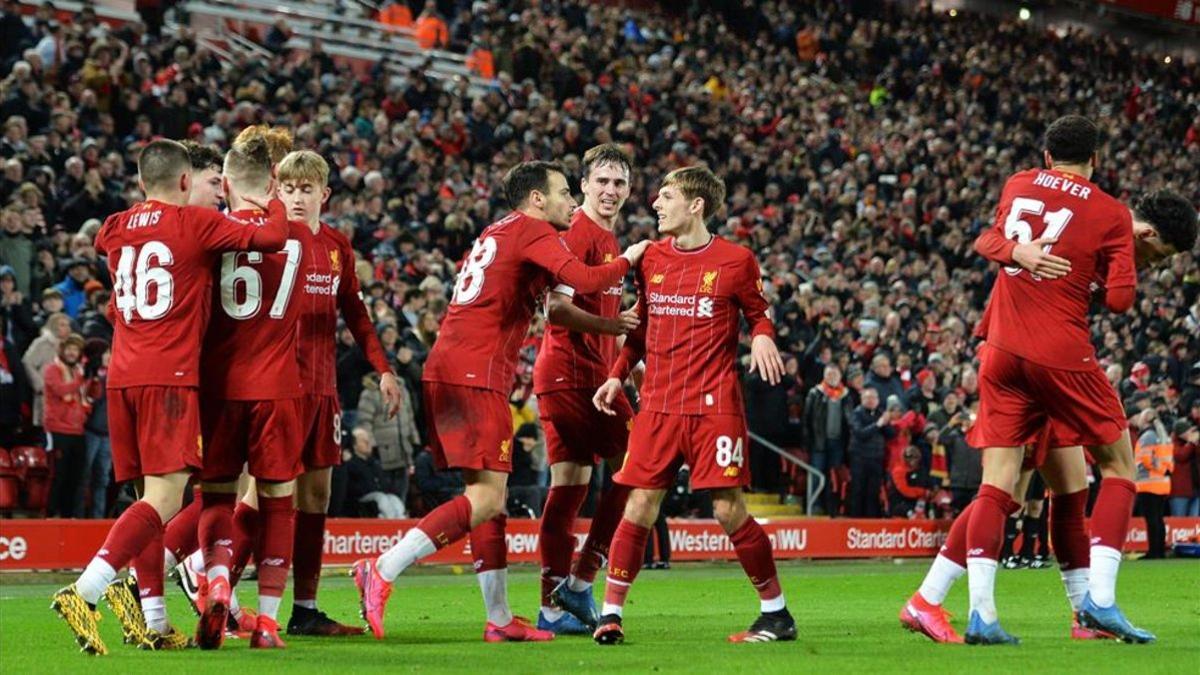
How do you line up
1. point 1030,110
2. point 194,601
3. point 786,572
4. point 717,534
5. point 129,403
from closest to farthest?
point 129,403
point 194,601
point 786,572
point 717,534
point 1030,110

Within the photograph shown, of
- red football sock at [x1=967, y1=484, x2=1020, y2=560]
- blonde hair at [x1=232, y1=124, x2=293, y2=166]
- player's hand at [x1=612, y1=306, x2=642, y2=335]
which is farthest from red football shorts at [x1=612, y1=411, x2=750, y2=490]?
blonde hair at [x1=232, y1=124, x2=293, y2=166]

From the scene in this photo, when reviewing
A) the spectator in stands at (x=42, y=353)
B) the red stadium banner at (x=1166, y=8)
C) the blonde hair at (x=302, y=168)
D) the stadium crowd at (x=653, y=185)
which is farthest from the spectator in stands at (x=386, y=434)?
the red stadium banner at (x=1166, y=8)

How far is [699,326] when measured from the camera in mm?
9031

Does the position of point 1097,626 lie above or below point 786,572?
above

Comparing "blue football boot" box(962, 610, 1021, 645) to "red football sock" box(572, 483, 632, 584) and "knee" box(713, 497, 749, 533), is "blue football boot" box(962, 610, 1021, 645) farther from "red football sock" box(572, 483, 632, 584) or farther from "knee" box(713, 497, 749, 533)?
"red football sock" box(572, 483, 632, 584)

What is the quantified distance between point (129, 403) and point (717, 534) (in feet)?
41.4

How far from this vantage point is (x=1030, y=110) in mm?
42219

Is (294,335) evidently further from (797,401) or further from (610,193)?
(797,401)

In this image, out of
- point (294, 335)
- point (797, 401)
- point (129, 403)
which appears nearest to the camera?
point (129, 403)

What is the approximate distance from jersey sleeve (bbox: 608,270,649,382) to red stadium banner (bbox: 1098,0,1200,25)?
41.5 metres

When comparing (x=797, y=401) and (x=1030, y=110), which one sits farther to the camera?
(x=1030, y=110)

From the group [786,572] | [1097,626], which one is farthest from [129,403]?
[786,572]

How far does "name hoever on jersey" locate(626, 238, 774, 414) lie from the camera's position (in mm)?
8961

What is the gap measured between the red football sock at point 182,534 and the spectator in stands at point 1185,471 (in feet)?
56.5
